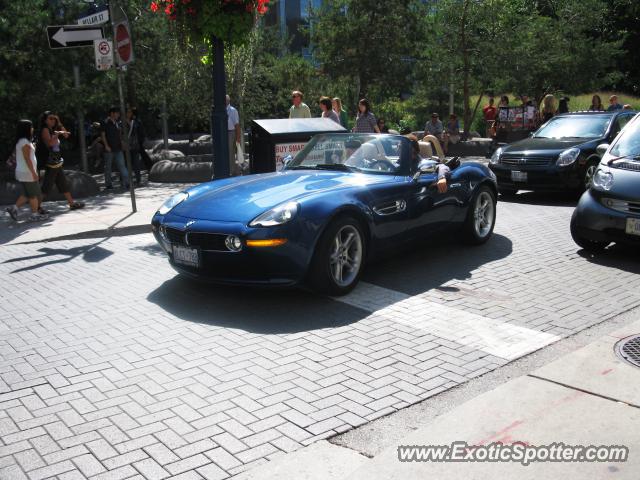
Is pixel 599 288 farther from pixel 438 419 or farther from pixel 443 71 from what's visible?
pixel 443 71

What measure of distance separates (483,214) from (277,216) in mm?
3515

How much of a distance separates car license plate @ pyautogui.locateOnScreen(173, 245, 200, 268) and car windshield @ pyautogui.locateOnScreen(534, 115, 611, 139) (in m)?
9.04

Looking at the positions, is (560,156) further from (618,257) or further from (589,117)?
(618,257)

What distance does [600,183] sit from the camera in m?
7.76

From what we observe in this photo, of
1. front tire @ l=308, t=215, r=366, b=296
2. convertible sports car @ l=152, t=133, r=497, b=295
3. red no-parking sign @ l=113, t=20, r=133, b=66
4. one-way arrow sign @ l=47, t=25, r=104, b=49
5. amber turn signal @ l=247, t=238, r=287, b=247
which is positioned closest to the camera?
amber turn signal @ l=247, t=238, r=287, b=247

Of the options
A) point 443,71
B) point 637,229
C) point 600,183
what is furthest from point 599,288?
point 443,71

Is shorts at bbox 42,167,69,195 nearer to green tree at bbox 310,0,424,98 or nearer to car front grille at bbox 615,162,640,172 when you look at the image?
car front grille at bbox 615,162,640,172

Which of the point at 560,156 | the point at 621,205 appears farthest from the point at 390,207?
the point at 560,156

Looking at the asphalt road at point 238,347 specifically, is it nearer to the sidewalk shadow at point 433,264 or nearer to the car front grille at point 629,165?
the sidewalk shadow at point 433,264

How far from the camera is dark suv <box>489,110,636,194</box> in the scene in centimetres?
1188

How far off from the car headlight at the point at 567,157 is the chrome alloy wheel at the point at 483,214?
12.9 feet

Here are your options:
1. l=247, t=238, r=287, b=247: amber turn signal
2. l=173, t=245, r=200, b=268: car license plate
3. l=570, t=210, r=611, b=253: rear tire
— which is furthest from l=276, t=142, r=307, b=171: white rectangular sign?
l=247, t=238, r=287, b=247: amber turn signal

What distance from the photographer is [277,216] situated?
5.83 m

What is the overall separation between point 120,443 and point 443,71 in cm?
2146
